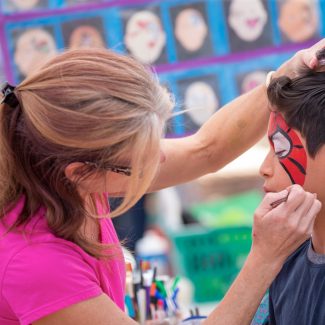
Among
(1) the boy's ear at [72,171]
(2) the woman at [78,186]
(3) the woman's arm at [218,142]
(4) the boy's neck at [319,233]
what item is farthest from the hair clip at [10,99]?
(4) the boy's neck at [319,233]

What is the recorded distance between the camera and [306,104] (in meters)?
1.36

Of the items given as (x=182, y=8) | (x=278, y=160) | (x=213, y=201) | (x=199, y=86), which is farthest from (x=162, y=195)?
(x=278, y=160)

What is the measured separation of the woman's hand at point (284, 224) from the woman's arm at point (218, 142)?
18.8 inches

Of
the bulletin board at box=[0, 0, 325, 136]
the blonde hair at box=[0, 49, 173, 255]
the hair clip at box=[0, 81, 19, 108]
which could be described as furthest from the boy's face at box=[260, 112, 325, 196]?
the bulletin board at box=[0, 0, 325, 136]

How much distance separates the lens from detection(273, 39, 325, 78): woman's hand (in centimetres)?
137

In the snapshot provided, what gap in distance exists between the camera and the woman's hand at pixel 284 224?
123 centimetres

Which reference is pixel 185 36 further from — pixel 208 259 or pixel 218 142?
pixel 218 142

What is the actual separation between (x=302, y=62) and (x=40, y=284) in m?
0.73

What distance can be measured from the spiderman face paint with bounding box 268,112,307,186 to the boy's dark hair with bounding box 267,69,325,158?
2 cm

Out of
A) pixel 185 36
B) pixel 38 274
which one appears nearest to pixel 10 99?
pixel 38 274

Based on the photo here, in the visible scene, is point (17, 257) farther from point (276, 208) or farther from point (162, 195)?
point (162, 195)

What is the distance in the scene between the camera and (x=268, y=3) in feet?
8.90

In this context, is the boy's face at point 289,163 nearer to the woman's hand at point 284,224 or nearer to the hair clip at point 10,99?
the woman's hand at point 284,224

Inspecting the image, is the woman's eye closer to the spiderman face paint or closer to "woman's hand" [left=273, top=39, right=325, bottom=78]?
the spiderman face paint
